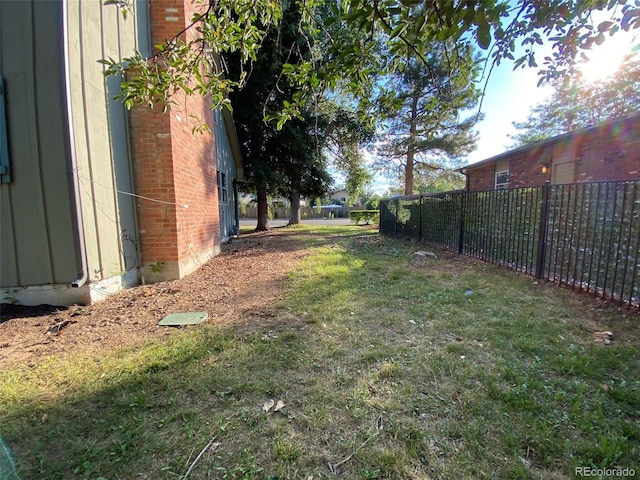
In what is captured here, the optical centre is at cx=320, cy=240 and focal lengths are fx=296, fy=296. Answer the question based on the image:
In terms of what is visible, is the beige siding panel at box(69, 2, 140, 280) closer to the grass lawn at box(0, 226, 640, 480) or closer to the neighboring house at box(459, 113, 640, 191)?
the grass lawn at box(0, 226, 640, 480)

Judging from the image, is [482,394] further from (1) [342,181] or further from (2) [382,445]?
(1) [342,181]

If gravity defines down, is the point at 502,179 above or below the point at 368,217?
above

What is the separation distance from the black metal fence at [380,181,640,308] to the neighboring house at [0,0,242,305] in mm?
5641

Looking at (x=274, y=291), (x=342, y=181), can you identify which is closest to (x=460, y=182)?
(x=342, y=181)

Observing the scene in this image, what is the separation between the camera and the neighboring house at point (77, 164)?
3141 mm

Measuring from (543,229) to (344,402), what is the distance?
4.40 m

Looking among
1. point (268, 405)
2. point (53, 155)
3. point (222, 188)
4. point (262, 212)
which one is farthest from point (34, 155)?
point (262, 212)

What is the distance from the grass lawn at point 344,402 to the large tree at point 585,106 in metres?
16.0

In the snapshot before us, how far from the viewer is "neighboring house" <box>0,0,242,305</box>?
10.3 feet

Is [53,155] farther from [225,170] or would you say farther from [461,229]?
[461,229]

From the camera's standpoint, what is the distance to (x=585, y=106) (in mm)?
20719

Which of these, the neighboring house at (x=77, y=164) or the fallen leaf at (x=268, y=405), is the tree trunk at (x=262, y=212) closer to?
the neighboring house at (x=77, y=164)

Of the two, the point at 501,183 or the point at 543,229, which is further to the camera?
the point at 501,183

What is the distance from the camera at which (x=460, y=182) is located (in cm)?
2158
